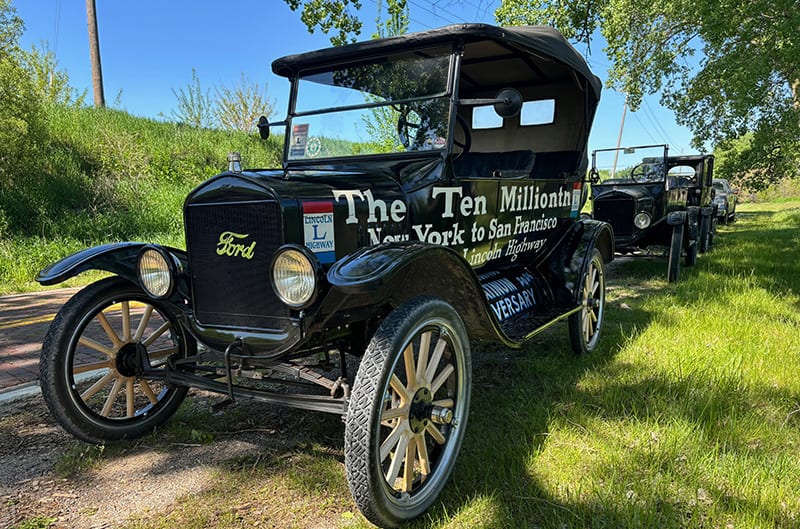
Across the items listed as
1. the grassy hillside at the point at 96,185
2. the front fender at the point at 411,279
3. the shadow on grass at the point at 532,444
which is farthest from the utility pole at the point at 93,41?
the front fender at the point at 411,279

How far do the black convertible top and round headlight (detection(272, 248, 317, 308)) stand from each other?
5.06ft

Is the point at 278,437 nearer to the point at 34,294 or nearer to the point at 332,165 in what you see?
the point at 332,165

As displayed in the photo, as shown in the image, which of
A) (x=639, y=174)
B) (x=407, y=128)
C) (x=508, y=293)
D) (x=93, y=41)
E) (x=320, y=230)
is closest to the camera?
(x=320, y=230)

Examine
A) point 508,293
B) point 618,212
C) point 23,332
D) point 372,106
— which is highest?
point 372,106

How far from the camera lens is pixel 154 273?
2.67m

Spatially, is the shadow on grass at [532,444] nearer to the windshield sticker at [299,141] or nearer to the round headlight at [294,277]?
the round headlight at [294,277]

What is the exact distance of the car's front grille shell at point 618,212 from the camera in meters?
8.38

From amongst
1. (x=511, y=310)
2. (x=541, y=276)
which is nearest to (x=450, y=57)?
(x=511, y=310)

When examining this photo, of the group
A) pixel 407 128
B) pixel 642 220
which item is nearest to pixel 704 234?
pixel 642 220

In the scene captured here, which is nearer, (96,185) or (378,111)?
(378,111)

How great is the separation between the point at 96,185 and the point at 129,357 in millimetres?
10703

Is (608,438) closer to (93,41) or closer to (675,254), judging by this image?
(675,254)

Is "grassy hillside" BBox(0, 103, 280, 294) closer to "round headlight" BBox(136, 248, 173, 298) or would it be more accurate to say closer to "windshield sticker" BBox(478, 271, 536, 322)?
"round headlight" BBox(136, 248, 173, 298)

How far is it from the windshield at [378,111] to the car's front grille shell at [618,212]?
19.8 feet
